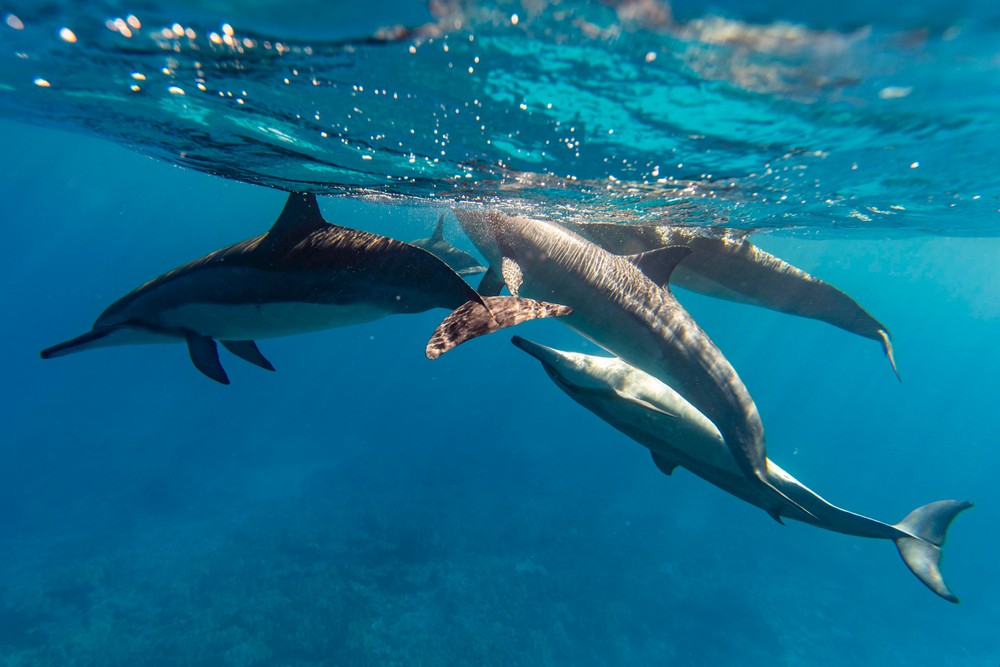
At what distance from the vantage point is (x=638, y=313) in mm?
7027

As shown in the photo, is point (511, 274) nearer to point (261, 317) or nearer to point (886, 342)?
point (261, 317)

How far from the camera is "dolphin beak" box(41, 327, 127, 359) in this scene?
19.4 feet

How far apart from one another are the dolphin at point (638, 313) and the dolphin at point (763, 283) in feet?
10.6

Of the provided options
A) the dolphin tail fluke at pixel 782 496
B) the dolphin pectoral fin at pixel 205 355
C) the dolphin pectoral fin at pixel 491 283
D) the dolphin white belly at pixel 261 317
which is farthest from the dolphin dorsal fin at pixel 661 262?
the dolphin pectoral fin at pixel 205 355

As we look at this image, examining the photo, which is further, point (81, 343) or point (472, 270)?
point (472, 270)

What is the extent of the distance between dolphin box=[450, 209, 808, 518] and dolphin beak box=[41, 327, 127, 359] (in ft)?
16.0

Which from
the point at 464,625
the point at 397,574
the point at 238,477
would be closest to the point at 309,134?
the point at 464,625

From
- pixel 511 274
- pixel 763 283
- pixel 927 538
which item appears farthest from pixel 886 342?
pixel 511 274

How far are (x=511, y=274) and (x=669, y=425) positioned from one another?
3112 mm

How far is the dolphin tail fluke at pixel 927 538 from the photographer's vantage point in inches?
310

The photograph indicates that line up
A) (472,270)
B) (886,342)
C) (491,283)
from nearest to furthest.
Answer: (491,283), (886,342), (472,270)

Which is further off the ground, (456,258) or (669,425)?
(456,258)

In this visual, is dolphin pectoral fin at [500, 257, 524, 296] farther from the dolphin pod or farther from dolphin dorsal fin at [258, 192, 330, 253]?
dolphin dorsal fin at [258, 192, 330, 253]

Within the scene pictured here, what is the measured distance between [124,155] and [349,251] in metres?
46.4
